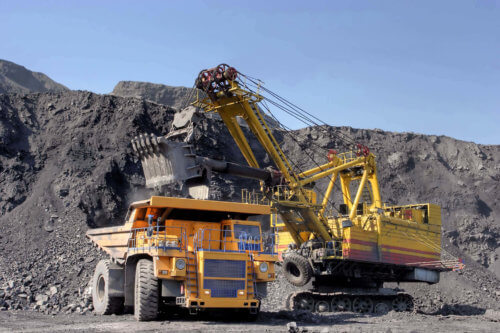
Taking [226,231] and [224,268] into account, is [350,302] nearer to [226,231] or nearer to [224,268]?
[226,231]

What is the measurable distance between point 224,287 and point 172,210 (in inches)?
84.3

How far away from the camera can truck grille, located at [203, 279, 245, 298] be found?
35.1ft

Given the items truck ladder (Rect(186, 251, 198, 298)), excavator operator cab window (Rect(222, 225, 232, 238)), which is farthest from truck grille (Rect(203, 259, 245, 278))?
excavator operator cab window (Rect(222, 225, 232, 238))

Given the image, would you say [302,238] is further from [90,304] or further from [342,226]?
[90,304]

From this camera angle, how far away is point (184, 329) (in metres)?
9.38

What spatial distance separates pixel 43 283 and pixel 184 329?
9.73m

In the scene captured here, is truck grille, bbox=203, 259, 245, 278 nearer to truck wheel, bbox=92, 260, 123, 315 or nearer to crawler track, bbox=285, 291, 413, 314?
truck wheel, bbox=92, 260, 123, 315

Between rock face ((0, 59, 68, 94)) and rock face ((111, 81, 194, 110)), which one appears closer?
rock face ((111, 81, 194, 110))

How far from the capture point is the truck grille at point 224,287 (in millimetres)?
10688

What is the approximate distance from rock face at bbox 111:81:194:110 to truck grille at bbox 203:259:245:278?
43.4 metres

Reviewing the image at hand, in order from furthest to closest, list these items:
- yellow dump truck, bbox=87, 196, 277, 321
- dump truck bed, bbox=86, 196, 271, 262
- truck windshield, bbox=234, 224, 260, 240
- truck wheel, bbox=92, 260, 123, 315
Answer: truck wheel, bbox=92, 260, 123, 315, truck windshield, bbox=234, 224, 260, 240, dump truck bed, bbox=86, 196, 271, 262, yellow dump truck, bbox=87, 196, 277, 321

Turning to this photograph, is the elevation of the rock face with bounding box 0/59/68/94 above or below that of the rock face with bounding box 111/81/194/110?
above

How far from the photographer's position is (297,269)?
19344mm

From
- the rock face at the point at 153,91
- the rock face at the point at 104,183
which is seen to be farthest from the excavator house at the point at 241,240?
the rock face at the point at 153,91
